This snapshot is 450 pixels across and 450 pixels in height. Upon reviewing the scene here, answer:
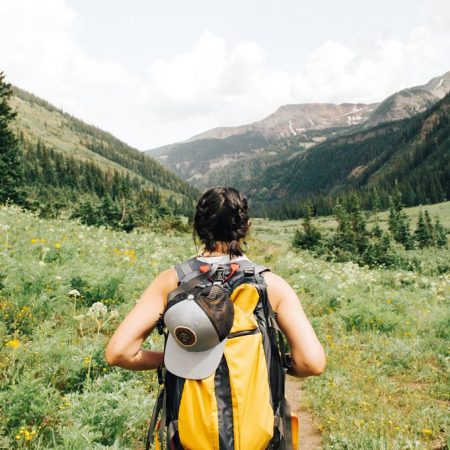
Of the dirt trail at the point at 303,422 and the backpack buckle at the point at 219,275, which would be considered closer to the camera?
the backpack buckle at the point at 219,275

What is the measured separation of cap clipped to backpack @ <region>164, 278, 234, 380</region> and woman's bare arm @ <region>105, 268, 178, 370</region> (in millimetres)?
318

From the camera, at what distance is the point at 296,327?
98.2 inches

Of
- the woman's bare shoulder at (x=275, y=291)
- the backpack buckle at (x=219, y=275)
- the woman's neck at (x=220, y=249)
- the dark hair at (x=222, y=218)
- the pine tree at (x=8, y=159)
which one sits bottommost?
the woman's bare shoulder at (x=275, y=291)

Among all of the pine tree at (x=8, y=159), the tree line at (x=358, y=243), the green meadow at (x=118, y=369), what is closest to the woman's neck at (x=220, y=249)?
the green meadow at (x=118, y=369)

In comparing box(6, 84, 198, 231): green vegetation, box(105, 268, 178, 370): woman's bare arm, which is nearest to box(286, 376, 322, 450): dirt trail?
box(105, 268, 178, 370): woman's bare arm

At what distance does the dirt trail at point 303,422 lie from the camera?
4863 millimetres

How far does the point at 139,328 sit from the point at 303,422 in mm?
3899

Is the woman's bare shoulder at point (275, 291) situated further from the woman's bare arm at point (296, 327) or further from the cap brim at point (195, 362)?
the cap brim at point (195, 362)

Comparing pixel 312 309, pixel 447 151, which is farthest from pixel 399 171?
pixel 312 309

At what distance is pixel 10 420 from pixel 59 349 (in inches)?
53.8

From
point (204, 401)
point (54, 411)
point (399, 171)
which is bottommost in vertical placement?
point (54, 411)

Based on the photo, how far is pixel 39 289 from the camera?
22.3ft

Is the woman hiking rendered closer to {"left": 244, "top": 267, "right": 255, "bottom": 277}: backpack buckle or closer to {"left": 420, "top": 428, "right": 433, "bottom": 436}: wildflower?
{"left": 244, "top": 267, "right": 255, "bottom": 277}: backpack buckle

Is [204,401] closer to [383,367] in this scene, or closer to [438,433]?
[438,433]
